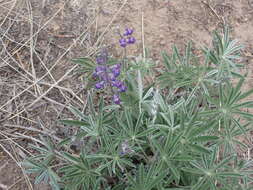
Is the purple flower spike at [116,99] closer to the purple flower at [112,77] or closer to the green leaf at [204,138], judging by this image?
the purple flower at [112,77]

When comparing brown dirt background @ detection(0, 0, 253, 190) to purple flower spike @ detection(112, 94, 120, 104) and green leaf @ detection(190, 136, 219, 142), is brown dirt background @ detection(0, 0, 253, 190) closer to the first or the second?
purple flower spike @ detection(112, 94, 120, 104)

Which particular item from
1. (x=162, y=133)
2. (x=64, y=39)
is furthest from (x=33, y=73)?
(x=162, y=133)

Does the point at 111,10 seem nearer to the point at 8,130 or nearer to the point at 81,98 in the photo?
the point at 81,98

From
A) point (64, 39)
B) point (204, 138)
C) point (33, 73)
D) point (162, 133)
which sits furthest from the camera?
point (64, 39)

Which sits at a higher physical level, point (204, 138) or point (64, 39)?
point (204, 138)

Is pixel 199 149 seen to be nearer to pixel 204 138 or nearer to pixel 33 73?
pixel 204 138

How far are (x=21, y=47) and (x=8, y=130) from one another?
73cm

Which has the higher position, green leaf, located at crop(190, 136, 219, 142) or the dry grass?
green leaf, located at crop(190, 136, 219, 142)

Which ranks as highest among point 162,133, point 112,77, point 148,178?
point 112,77

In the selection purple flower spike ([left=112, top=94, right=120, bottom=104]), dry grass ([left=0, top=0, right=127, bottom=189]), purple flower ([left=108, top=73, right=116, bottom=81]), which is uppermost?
purple flower ([left=108, top=73, right=116, bottom=81])

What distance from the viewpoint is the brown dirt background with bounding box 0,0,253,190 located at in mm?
2506

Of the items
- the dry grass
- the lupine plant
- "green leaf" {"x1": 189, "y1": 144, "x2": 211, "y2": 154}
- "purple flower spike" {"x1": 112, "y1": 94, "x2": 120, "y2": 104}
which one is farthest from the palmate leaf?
the dry grass

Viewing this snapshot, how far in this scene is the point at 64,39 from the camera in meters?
2.88

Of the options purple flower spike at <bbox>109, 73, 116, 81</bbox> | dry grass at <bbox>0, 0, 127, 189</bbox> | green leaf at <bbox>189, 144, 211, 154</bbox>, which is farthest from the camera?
dry grass at <bbox>0, 0, 127, 189</bbox>
